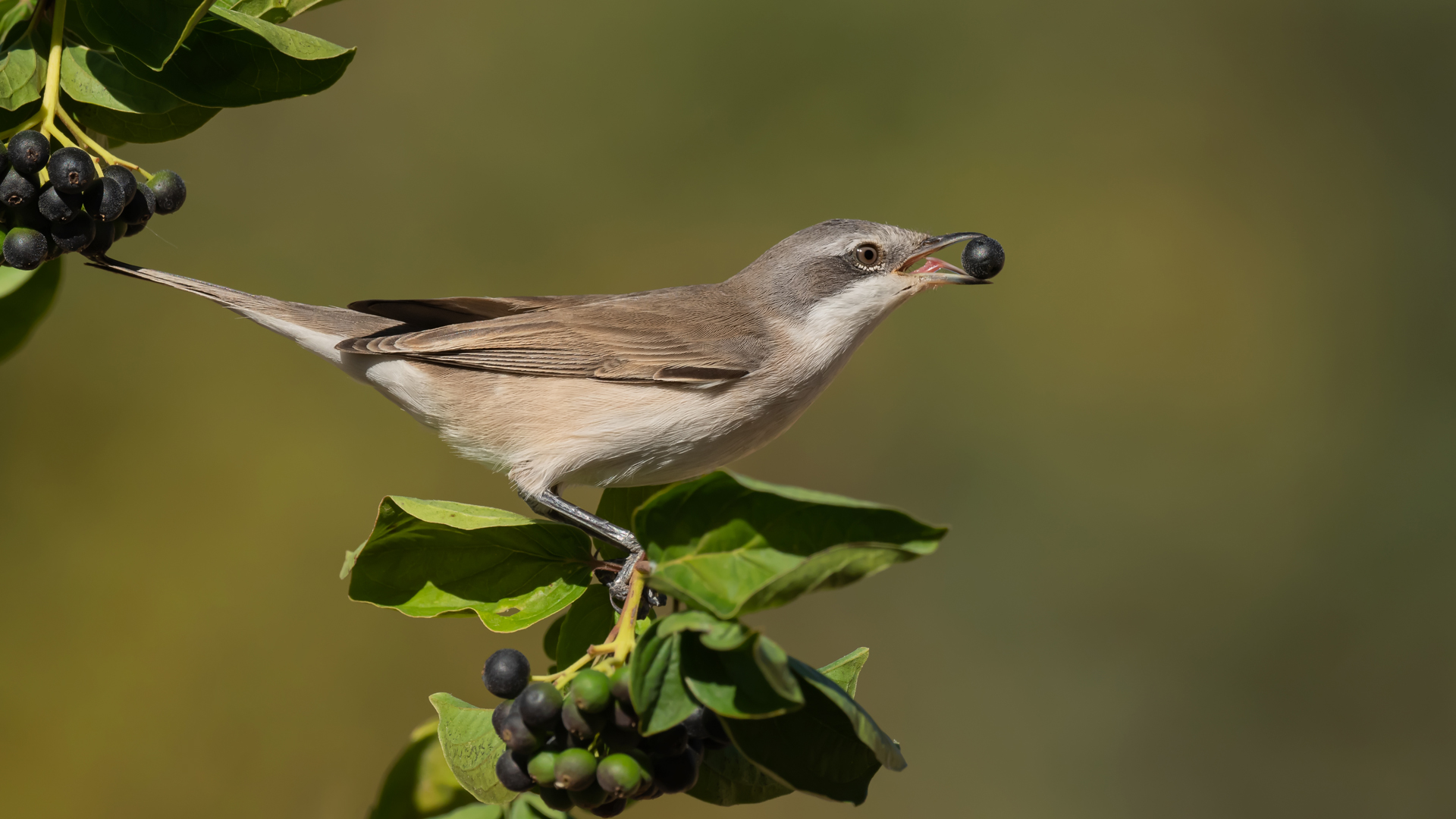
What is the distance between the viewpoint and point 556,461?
10.3 feet

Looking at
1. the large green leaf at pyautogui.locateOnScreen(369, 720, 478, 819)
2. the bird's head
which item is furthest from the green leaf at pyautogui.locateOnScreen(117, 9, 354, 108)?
the bird's head

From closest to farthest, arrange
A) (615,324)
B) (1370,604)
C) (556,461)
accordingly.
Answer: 1. (556,461)
2. (615,324)
3. (1370,604)

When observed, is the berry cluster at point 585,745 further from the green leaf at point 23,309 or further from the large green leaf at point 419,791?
the green leaf at point 23,309

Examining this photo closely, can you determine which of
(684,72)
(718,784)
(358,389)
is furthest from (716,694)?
(684,72)

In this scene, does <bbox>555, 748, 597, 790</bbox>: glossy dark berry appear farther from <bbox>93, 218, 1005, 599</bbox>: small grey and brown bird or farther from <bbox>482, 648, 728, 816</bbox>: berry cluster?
<bbox>93, 218, 1005, 599</bbox>: small grey and brown bird

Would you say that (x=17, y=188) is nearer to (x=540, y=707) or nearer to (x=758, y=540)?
(x=540, y=707)

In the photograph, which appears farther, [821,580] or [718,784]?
[718,784]

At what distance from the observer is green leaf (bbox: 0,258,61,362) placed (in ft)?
8.11

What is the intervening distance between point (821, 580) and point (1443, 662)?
806cm

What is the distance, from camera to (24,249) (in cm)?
193

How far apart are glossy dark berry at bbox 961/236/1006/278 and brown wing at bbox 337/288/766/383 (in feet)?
2.37

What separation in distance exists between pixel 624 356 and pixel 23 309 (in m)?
1.65

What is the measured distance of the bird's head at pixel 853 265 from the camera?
11.5ft

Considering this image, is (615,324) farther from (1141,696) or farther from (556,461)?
(1141,696)
